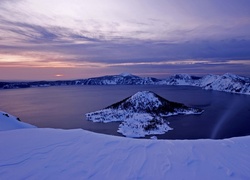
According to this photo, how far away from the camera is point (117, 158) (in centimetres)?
743

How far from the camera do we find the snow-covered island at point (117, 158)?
245 inches

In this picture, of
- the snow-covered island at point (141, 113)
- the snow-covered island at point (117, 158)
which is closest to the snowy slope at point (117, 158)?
the snow-covered island at point (117, 158)

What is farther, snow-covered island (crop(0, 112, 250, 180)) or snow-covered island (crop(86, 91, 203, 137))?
snow-covered island (crop(86, 91, 203, 137))

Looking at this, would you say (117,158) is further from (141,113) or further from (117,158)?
(141,113)

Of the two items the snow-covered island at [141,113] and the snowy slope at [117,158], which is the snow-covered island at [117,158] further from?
the snow-covered island at [141,113]

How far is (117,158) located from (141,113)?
7138 centimetres

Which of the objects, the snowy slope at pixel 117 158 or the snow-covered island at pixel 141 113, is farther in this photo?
the snow-covered island at pixel 141 113

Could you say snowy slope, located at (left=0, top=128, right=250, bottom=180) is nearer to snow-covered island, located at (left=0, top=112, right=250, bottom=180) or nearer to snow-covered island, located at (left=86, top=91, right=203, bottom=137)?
snow-covered island, located at (left=0, top=112, right=250, bottom=180)

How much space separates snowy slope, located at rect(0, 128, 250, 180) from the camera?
6.23 m

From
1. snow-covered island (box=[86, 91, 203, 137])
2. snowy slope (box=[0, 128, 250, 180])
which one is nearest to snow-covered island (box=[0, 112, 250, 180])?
snowy slope (box=[0, 128, 250, 180])

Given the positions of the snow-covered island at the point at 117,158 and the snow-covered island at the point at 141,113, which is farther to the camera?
the snow-covered island at the point at 141,113

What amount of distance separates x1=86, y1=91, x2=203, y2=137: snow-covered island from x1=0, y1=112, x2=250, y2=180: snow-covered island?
47.2m

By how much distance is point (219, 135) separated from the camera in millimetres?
52906

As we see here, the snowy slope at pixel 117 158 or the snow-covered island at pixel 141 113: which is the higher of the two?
the snowy slope at pixel 117 158
